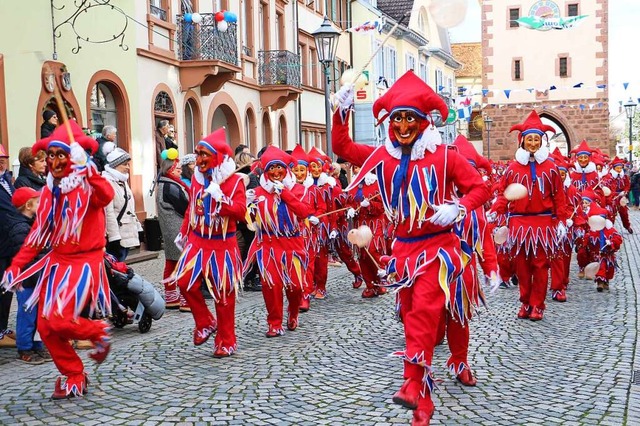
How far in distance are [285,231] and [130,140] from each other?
30.0 feet

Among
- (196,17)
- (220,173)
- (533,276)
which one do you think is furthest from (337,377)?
(196,17)

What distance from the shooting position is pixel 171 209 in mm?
10477

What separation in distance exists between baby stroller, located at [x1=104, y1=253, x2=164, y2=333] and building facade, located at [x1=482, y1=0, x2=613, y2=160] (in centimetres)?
4433

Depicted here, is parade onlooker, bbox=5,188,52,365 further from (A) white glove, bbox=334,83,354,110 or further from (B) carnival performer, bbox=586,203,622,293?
(B) carnival performer, bbox=586,203,622,293

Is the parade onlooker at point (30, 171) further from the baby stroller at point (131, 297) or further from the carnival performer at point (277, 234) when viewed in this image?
the carnival performer at point (277, 234)

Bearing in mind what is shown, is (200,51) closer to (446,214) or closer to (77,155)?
(77,155)

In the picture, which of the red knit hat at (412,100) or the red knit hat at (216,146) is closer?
the red knit hat at (412,100)

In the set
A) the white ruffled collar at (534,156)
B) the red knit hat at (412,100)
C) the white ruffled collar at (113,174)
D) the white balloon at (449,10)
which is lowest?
the white ruffled collar at (113,174)

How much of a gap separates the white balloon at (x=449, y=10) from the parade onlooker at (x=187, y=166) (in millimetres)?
5020

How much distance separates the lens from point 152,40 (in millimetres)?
17875

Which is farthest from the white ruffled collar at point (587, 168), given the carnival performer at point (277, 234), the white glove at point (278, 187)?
the white glove at point (278, 187)

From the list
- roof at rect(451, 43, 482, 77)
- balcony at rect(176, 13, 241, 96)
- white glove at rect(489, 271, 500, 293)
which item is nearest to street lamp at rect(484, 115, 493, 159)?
roof at rect(451, 43, 482, 77)

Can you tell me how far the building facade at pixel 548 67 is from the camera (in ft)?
165

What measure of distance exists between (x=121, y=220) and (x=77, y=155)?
3961 mm
